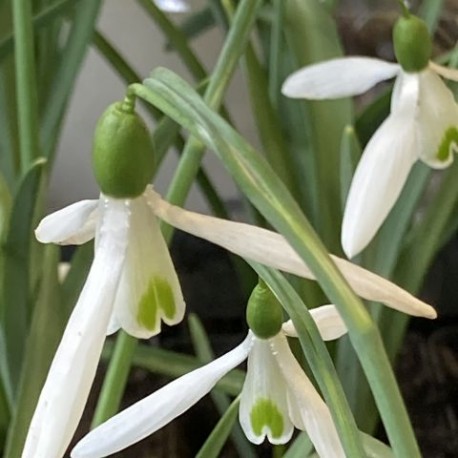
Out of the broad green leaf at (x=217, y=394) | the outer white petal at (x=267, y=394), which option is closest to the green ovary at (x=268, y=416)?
the outer white petal at (x=267, y=394)

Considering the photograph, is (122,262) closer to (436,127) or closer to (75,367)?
(75,367)

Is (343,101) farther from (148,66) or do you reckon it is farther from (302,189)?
(148,66)

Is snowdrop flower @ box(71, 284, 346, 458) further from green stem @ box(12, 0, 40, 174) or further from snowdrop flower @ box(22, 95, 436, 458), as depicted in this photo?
green stem @ box(12, 0, 40, 174)

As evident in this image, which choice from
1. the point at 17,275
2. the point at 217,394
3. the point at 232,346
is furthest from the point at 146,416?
the point at 232,346

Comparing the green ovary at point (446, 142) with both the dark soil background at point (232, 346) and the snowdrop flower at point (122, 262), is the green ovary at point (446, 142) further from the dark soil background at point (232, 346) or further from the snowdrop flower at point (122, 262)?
the dark soil background at point (232, 346)

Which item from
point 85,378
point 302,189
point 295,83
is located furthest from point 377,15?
point 85,378
